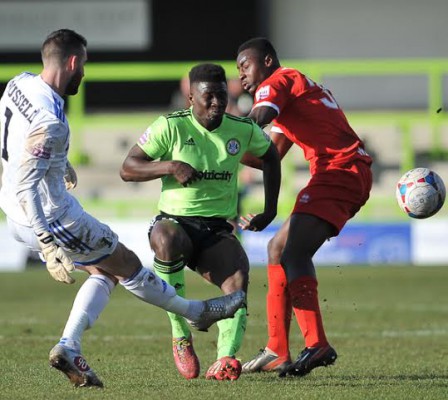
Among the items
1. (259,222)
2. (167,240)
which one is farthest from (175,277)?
(259,222)

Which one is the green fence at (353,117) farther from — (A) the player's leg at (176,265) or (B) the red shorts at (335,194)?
(A) the player's leg at (176,265)

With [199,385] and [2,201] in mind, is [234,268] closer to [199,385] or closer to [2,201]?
[199,385]

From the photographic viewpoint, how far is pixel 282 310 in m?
8.25

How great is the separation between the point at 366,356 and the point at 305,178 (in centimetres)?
1217

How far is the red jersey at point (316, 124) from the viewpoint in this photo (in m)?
8.02

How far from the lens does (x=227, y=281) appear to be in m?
7.72

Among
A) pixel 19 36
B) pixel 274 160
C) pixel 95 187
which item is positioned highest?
pixel 274 160

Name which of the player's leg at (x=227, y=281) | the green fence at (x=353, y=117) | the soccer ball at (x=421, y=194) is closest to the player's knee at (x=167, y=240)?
the player's leg at (x=227, y=281)

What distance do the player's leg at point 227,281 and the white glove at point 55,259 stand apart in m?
Result: 1.39

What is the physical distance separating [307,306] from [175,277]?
853 millimetres

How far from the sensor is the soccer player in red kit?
772 cm

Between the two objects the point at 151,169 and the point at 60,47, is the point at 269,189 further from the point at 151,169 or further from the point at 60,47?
the point at 60,47

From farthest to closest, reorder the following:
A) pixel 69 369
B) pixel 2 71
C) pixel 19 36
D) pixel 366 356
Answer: pixel 19 36, pixel 2 71, pixel 366 356, pixel 69 369

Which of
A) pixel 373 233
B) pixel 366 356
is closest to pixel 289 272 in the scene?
pixel 366 356
